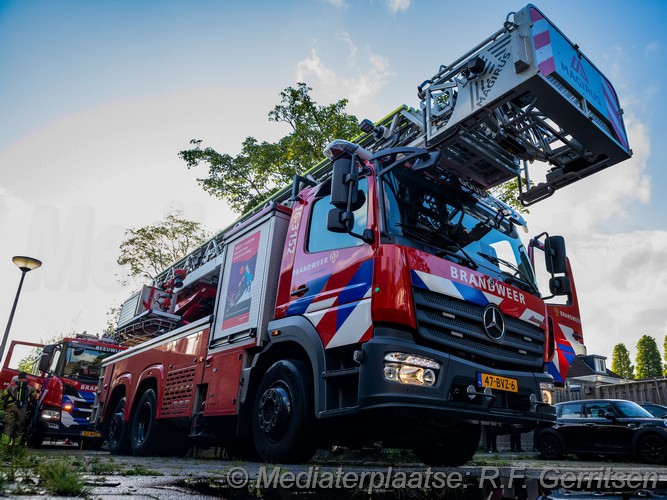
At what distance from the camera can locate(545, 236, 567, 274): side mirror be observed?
5875 mm

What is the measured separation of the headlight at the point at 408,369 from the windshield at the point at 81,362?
11.6m

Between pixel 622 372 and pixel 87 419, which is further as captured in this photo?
pixel 622 372

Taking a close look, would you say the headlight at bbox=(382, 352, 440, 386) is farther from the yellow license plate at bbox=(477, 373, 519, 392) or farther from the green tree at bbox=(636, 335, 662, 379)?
the green tree at bbox=(636, 335, 662, 379)

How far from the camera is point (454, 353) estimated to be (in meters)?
4.23

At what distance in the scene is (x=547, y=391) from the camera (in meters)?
4.91

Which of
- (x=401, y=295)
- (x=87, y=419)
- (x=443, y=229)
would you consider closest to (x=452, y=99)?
(x=443, y=229)

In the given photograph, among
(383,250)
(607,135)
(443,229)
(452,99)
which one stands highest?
(452,99)

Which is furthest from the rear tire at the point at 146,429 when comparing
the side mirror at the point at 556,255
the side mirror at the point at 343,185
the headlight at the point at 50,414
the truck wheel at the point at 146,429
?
the side mirror at the point at 556,255

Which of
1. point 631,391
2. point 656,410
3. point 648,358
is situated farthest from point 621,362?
point 656,410

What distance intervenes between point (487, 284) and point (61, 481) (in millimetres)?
3829

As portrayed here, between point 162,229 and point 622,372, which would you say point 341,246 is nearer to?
point 162,229

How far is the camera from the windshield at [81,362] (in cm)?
1273

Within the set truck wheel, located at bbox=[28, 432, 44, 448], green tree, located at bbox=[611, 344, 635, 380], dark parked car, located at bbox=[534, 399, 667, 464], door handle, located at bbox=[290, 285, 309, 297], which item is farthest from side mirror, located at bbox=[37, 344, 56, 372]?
green tree, located at bbox=[611, 344, 635, 380]

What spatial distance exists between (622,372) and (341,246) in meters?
72.7
